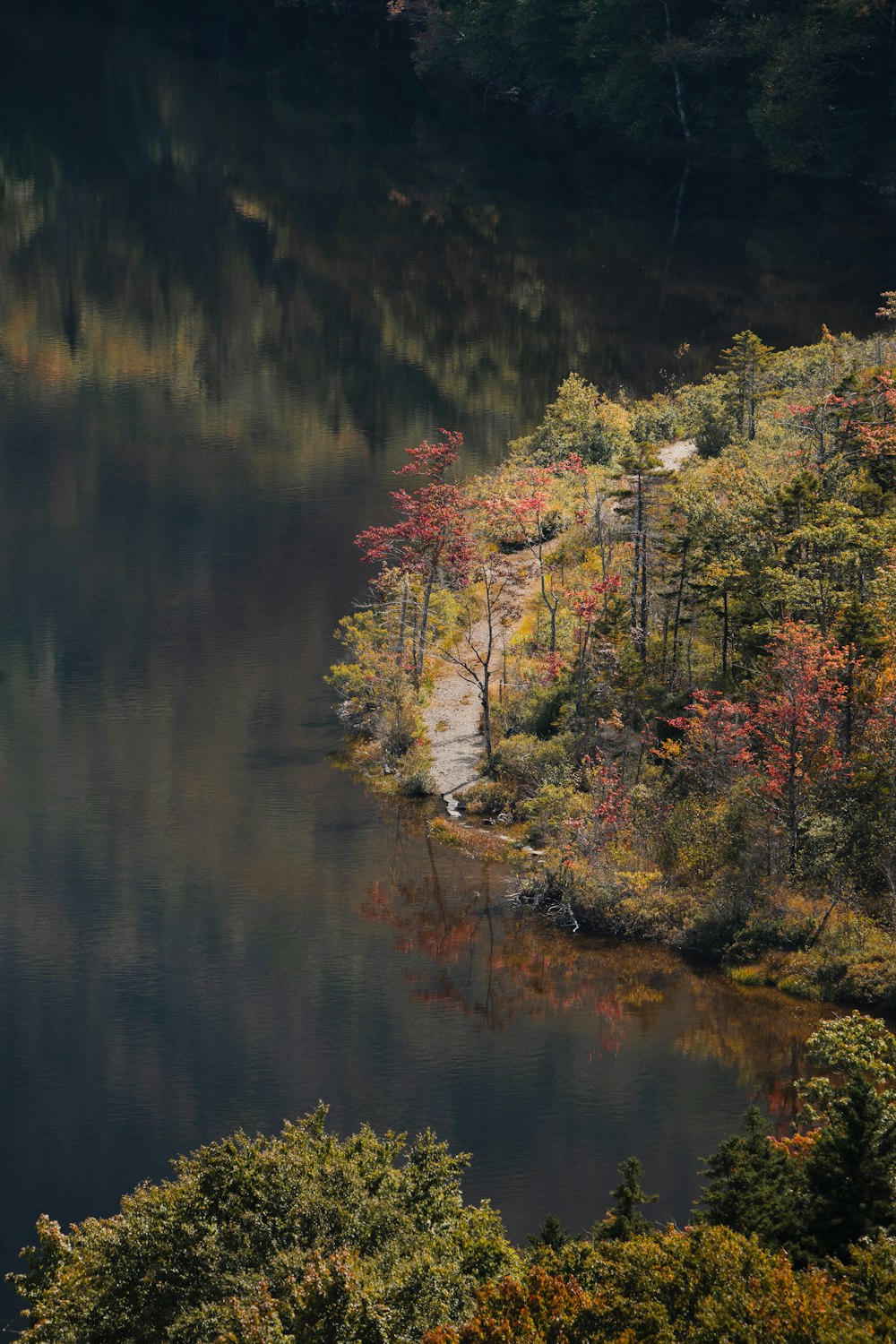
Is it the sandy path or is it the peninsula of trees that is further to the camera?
the sandy path

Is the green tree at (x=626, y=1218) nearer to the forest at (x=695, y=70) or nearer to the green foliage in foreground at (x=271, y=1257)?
the green foliage in foreground at (x=271, y=1257)

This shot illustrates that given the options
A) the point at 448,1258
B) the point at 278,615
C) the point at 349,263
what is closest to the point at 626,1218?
the point at 448,1258

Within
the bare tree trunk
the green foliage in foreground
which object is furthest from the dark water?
the green foliage in foreground

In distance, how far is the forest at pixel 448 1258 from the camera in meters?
21.9

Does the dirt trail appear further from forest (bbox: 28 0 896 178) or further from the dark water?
forest (bbox: 28 0 896 178)

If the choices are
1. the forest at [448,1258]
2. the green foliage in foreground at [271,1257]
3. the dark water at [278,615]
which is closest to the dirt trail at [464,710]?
the dark water at [278,615]

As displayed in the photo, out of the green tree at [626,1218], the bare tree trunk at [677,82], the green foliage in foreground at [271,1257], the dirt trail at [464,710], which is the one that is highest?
the bare tree trunk at [677,82]

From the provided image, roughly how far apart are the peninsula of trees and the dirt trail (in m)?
0.25

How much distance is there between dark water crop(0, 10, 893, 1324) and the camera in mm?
36000

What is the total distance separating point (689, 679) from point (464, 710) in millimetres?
7163

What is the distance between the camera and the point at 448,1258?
2525cm

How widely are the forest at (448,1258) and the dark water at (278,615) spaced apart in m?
6.23

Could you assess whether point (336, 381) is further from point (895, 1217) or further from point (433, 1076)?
point (895, 1217)

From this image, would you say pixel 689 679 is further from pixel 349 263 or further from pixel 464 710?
pixel 349 263
